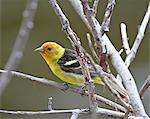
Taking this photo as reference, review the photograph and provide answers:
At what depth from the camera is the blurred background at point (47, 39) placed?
285 centimetres

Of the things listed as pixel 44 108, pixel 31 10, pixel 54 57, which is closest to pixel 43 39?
pixel 44 108

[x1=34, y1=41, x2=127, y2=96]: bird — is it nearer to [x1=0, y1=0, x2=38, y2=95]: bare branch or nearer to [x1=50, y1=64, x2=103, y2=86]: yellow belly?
[x1=50, y1=64, x2=103, y2=86]: yellow belly

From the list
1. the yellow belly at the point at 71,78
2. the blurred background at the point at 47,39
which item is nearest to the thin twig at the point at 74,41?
the yellow belly at the point at 71,78

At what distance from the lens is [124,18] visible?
2.88 metres

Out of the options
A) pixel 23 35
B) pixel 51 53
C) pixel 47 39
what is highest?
pixel 47 39

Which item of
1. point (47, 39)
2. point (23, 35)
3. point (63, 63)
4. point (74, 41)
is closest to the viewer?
point (23, 35)

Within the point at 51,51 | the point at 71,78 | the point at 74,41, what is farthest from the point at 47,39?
the point at 74,41

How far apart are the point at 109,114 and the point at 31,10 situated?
53 cm

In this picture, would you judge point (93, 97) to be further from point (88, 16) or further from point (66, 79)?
point (66, 79)

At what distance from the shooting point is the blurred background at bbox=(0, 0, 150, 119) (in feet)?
9.34

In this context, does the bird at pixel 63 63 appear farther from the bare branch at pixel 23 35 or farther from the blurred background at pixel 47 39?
the bare branch at pixel 23 35

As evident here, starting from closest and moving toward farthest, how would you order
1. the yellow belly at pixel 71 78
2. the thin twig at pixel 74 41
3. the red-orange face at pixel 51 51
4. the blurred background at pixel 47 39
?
1. the thin twig at pixel 74 41
2. the yellow belly at pixel 71 78
3. the red-orange face at pixel 51 51
4. the blurred background at pixel 47 39

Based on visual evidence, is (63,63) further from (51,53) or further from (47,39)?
(47,39)

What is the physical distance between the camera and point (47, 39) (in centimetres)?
293
